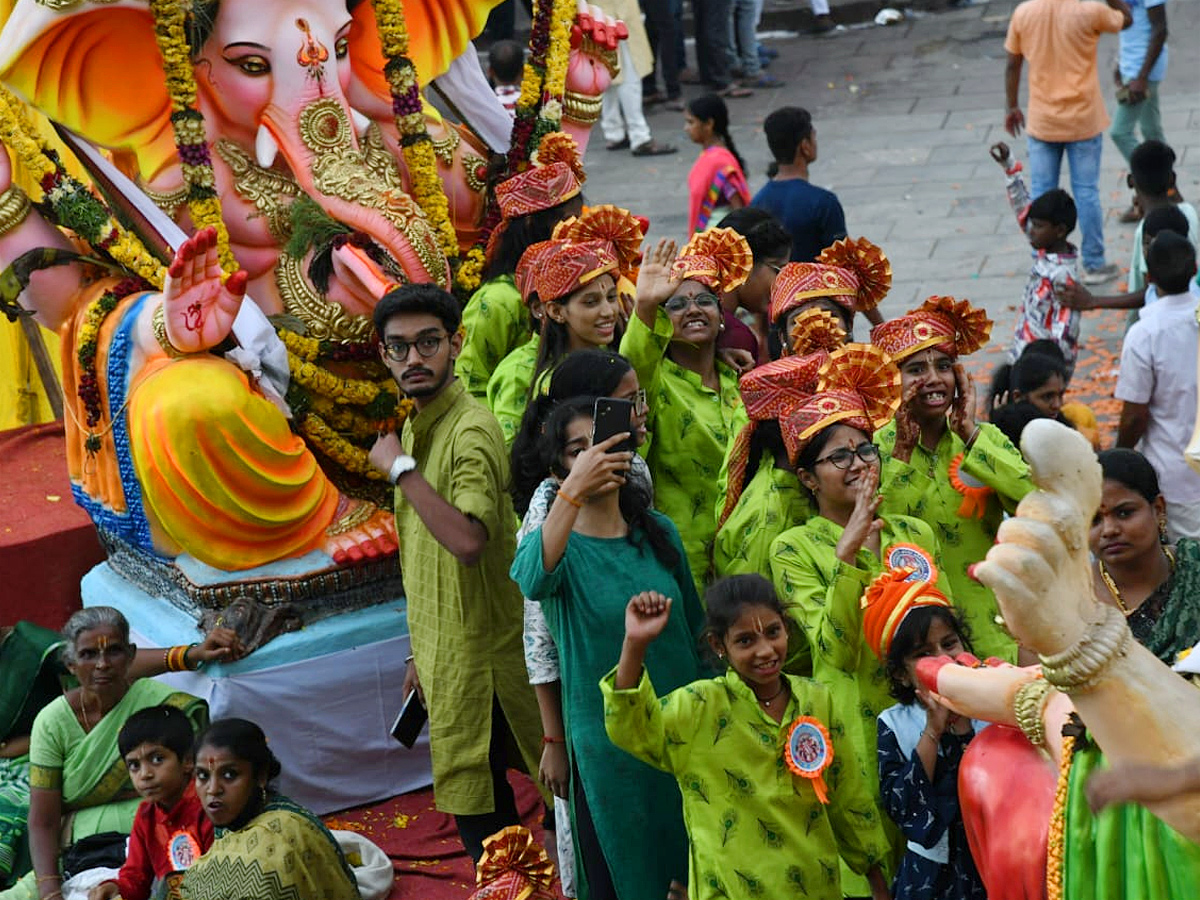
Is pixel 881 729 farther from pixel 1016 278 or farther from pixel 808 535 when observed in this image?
pixel 1016 278

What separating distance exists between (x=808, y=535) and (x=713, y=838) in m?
0.79

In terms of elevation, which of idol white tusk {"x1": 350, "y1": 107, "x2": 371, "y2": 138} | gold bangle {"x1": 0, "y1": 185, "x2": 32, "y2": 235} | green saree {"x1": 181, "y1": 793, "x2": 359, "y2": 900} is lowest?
green saree {"x1": 181, "y1": 793, "x2": 359, "y2": 900}

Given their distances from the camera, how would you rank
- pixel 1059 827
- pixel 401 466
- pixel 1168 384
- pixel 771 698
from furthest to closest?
pixel 1168 384, pixel 401 466, pixel 771 698, pixel 1059 827

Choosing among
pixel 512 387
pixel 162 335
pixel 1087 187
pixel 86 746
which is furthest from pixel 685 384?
pixel 1087 187

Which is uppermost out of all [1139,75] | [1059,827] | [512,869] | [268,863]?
[1059,827]

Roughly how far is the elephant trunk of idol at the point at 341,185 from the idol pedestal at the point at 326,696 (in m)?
1.16

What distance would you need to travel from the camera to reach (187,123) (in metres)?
5.99

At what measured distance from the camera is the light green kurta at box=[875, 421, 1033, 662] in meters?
4.64

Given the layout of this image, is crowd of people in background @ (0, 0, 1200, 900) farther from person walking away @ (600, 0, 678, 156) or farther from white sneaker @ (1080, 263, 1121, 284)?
person walking away @ (600, 0, 678, 156)

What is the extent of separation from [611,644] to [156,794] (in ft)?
4.53

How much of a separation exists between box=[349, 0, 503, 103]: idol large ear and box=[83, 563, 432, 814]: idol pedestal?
6.53 ft

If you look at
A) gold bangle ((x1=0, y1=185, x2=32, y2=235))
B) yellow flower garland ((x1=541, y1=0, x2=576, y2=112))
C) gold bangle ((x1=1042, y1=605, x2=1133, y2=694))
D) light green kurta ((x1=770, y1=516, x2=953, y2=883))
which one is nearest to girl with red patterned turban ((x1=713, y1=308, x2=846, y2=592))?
light green kurta ((x1=770, y1=516, x2=953, y2=883))

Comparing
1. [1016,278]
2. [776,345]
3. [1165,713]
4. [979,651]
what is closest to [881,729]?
[979,651]

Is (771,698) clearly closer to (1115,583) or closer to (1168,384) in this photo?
(1115,583)
